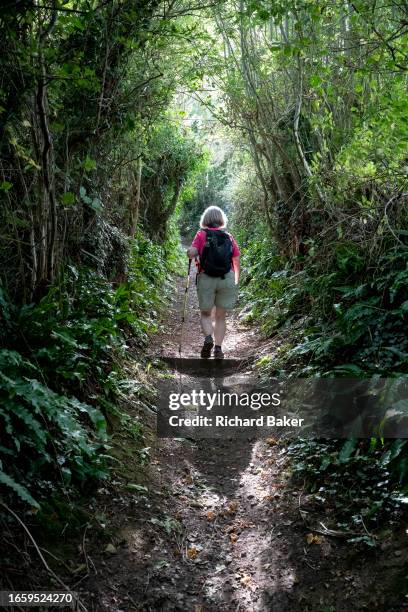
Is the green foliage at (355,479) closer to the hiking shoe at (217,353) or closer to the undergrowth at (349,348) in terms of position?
the undergrowth at (349,348)

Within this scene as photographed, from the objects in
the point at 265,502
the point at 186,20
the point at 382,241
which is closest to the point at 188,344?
the point at 382,241

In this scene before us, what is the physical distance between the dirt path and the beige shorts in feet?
8.96

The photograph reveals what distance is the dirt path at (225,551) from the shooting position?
344 cm

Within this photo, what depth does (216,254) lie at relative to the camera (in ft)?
24.3

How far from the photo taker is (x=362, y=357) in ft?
17.8

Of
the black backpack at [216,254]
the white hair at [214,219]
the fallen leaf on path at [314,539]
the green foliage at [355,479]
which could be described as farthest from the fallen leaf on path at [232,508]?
the white hair at [214,219]

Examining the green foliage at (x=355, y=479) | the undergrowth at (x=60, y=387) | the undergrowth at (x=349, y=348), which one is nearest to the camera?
the undergrowth at (x=60, y=387)

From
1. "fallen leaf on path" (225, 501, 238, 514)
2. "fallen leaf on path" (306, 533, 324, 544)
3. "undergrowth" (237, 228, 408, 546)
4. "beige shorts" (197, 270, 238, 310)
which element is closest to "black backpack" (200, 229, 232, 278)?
"beige shorts" (197, 270, 238, 310)

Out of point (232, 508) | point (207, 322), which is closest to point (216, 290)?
point (207, 322)

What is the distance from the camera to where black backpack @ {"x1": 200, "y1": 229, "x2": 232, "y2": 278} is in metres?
7.41

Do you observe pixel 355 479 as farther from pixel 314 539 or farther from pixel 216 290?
pixel 216 290

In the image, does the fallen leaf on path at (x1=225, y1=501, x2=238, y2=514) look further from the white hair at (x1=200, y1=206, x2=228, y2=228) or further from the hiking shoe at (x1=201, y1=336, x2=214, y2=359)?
the white hair at (x1=200, y1=206, x2=228, y2=228)

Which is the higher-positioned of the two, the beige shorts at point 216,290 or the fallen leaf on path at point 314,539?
the beige shorts at point 216,290

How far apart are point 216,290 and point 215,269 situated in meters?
0.40
